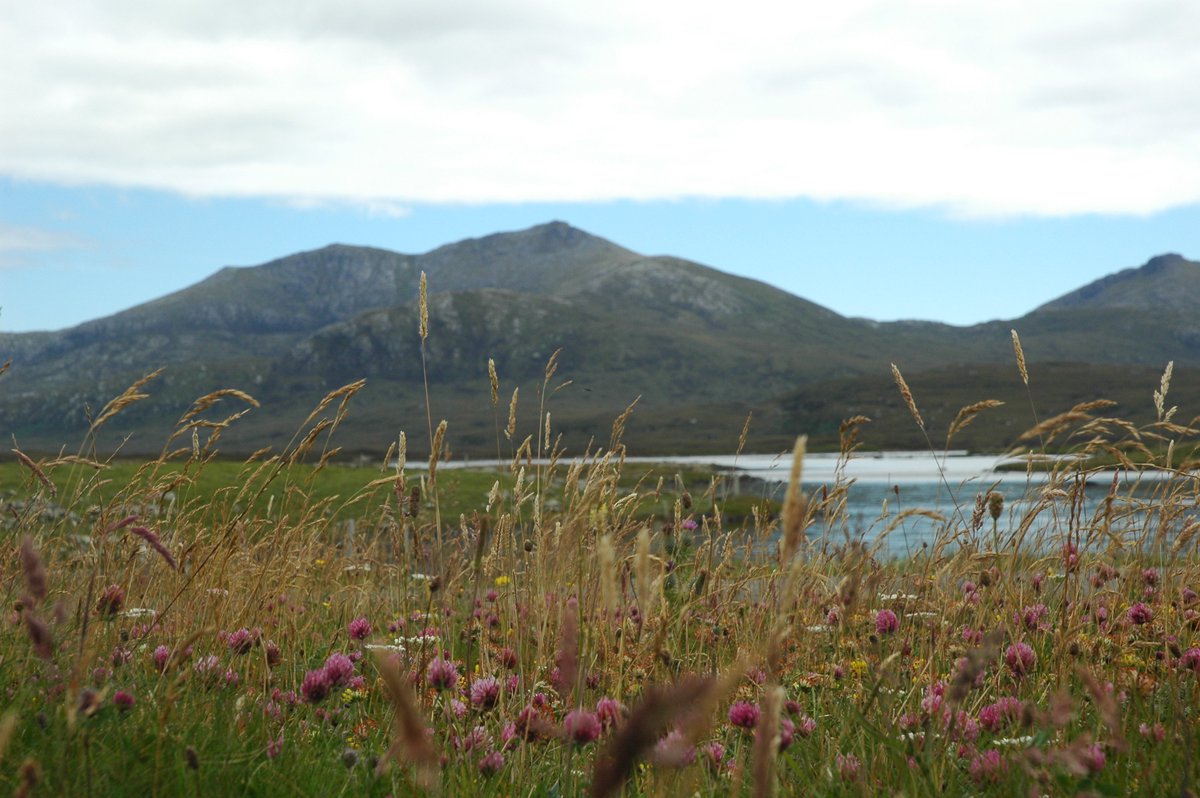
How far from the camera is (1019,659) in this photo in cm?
362

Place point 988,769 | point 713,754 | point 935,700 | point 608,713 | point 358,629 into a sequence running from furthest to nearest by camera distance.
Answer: point 358,629 < point 935,700 < point 713,754 < point 988,769 < point 608,713

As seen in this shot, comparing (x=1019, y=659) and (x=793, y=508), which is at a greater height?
(x=793, y=508)

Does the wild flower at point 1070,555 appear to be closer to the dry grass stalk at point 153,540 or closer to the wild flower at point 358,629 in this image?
the wild flower at point 358,629

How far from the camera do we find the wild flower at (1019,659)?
3.63 meters

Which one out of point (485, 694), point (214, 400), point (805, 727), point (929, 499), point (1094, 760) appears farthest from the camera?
point (929, 499)

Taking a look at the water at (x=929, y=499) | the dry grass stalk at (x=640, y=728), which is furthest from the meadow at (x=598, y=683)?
the water at (x=929, y=499)

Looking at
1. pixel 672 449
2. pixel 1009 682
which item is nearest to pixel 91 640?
pixel 1009 682

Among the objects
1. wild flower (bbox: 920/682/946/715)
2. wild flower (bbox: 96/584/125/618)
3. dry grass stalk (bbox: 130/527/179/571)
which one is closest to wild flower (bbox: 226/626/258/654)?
wild flower (bbox: 96/584/125/618)

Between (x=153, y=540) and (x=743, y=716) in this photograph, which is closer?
(x=153, y=540)

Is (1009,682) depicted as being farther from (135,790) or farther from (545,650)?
(135,790)

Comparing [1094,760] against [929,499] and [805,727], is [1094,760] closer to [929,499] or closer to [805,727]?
[805,727]

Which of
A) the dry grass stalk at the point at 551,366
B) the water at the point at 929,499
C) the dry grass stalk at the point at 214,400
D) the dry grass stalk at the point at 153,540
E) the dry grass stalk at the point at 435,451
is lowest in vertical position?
the water at the point at 929,499

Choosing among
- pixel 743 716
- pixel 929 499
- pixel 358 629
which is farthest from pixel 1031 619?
pixel 929 499

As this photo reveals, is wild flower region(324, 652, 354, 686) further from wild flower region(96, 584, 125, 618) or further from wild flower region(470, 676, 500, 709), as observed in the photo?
wild flower region(96, 584, 125, 618)
